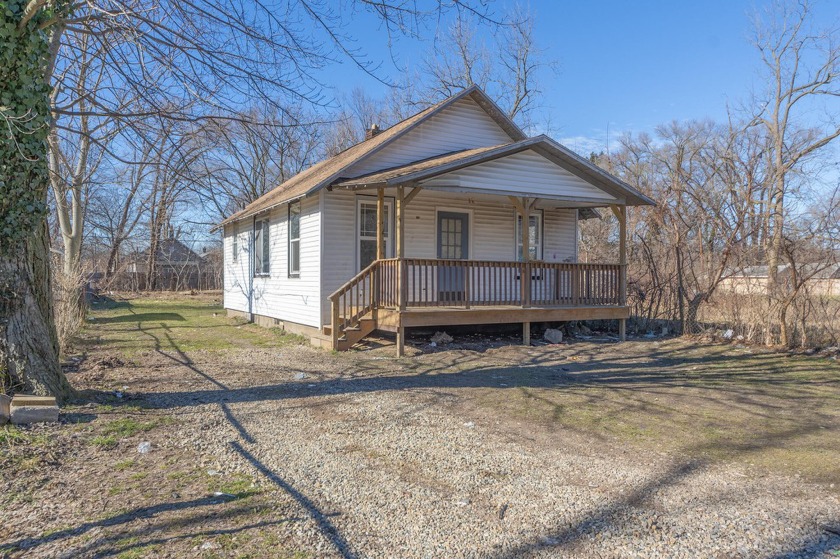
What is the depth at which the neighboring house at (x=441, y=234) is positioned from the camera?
10766 millimetres

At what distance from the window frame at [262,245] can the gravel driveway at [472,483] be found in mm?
8248

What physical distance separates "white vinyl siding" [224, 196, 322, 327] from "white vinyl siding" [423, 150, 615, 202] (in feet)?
9.48

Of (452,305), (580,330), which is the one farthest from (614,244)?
(452,305)

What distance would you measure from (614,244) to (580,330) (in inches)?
585

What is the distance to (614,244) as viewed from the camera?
27906 millimetres

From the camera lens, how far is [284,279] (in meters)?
13.9

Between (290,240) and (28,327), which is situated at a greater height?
(290,240)

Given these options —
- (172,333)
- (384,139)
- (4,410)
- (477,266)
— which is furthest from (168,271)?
(4,410)

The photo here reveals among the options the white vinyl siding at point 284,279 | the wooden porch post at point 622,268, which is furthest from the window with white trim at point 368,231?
the wooden porch post at point 622,268

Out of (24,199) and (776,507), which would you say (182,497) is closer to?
(24,199)

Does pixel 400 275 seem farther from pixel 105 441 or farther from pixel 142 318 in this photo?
pixel 142 318

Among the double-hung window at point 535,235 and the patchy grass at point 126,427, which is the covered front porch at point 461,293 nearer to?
the double-hung window at point 535,235

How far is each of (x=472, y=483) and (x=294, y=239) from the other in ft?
32.8

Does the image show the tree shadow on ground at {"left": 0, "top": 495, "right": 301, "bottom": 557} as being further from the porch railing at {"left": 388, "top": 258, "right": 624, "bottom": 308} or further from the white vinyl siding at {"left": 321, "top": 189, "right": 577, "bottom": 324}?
the white vinyl siding at {"left": 321, "top": 189, "right": 577, "bottom": 324}
